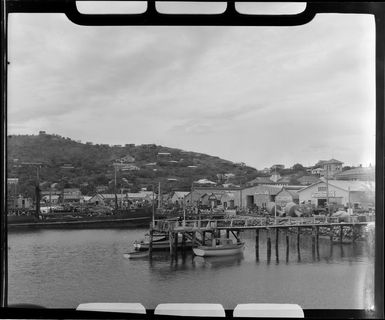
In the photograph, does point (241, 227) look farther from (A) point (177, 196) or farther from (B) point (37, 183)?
(B) point (37, 183)

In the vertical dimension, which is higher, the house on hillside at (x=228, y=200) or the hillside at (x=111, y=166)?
the hillside at (x=111, y=166)

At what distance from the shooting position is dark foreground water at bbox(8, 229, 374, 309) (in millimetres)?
1500

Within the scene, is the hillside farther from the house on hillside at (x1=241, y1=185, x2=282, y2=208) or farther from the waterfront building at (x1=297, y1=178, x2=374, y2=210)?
the waterfront building at (x1=297, y1=178, x2=374, y2=210)

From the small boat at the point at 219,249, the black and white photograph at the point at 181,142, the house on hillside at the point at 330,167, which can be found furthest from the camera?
the small boat at the point at 219,249

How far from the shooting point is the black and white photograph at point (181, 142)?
150 cm

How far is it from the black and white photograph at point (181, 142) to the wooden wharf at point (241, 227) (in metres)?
0.05

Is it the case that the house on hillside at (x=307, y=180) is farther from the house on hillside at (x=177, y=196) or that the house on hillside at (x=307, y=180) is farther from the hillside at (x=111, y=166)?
the house on hillside at (x=177, y=196)

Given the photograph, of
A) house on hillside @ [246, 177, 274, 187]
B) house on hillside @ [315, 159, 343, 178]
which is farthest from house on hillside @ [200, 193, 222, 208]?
house on hillside @ [315, 159, 343, 178]

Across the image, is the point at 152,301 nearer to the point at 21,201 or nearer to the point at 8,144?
the point at 21,201

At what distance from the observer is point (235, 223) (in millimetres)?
1793

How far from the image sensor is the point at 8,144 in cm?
150

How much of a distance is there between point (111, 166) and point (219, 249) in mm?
510

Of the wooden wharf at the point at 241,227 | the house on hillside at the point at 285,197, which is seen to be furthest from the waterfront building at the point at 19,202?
the house on hillside at the point at 285,197

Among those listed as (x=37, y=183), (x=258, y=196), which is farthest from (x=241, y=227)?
(x=37, y=183)
